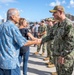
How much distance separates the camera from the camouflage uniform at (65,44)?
15.5 feet

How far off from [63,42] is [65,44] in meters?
0.07

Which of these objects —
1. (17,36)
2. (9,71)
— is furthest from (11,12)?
(9,71)

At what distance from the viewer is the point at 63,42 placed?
489 cm

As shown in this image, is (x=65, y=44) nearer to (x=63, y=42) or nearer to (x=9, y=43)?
(x=63, y=42)

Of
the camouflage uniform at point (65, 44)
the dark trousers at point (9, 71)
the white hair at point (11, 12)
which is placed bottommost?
the dark trousers at point (9, 71)

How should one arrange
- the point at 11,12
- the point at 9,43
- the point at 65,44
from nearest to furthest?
the point at 9,43 → the point at 11,12 → the point at 65,44

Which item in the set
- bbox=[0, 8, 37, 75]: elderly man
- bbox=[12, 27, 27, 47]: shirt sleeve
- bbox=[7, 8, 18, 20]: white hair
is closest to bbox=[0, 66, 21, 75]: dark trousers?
bbox=[0, 8, 37, 75]: elderly man

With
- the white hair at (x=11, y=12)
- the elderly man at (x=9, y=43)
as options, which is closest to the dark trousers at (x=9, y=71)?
the elderly man at (x=9, y=43)

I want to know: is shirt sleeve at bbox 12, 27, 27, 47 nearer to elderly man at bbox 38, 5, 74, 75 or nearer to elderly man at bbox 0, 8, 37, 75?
elderly man at bbox 0, 8, 37, 75

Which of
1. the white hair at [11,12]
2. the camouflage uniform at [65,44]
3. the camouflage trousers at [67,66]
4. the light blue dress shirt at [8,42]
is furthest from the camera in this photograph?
the camouflage trousers at [67,66]

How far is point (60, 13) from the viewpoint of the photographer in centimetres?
493

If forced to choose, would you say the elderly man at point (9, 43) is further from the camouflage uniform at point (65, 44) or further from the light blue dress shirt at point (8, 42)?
the camouflage uniform at point (65, 44)

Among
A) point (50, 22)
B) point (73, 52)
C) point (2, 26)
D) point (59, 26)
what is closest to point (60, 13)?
point (59, 26)

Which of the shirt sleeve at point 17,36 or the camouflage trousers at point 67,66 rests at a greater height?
the shirt sleeve at point 17,36
